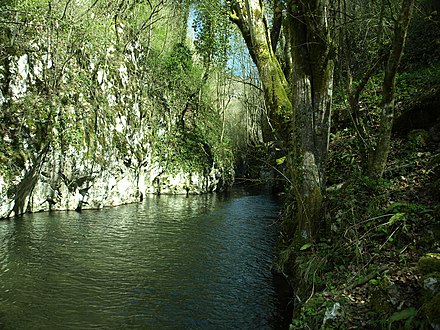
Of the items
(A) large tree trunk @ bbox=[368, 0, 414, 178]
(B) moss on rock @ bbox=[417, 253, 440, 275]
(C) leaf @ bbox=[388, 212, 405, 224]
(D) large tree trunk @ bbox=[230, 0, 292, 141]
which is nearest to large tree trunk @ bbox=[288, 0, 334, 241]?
(D) large tree trunk @ bbox=[230, 0, 292, 141]

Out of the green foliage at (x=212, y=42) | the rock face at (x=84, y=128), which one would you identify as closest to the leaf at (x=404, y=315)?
→ the rock face at (x=84, y=128)

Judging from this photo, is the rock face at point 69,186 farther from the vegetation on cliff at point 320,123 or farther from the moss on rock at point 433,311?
the moss on rock at point 433,311

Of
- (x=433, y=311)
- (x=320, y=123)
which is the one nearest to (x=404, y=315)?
(x=433, y=311)

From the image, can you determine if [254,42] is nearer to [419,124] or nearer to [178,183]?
[419,124]

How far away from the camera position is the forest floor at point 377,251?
327 cm

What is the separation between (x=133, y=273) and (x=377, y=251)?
15.3 ft

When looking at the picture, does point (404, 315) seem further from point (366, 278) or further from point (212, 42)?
point (212, 42)

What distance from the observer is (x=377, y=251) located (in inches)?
162

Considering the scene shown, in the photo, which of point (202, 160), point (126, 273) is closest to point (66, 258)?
point (126, 273)

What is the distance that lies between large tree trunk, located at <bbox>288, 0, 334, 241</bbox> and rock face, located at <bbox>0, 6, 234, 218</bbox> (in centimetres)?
360

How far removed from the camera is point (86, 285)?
6074mm

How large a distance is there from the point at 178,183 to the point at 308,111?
50.4ft

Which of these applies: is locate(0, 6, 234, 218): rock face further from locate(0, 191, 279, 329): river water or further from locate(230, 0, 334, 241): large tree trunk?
locate(230, 0, 334, 241): large tree trunk

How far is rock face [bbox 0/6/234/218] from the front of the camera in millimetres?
10711
